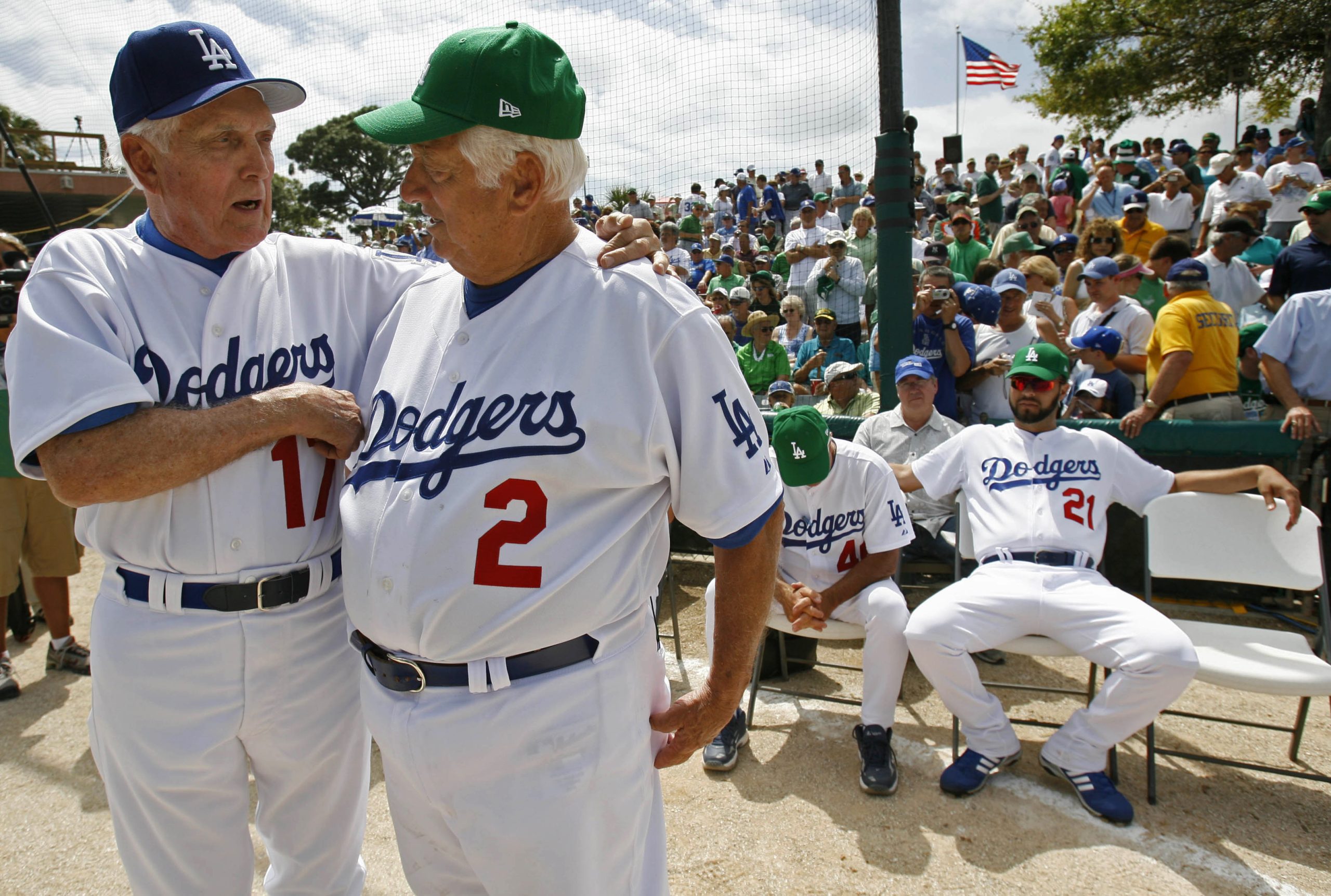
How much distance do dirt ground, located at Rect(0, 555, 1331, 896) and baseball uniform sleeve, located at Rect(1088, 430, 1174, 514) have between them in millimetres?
928

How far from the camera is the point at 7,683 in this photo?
13.4 ft

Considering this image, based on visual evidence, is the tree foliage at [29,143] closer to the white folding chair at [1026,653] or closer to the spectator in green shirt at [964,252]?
the spectator in green shirt at [964,252]

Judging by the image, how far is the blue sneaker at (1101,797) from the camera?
9.40ft

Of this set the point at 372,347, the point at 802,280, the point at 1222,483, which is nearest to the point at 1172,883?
the point at 1222,483

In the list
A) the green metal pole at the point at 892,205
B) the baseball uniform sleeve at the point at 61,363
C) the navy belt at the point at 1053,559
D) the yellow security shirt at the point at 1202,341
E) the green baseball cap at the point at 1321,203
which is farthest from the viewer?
the green baseball cap at the point at 1321,203

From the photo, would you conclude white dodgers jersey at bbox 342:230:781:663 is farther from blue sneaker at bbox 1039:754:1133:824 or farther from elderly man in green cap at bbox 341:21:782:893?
blue sneaker at bbox 1039:754:1133:824

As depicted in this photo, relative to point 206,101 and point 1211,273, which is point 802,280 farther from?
point 206,101

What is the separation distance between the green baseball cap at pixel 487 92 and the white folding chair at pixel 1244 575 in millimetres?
3005

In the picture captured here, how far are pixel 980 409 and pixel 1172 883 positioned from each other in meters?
3.28

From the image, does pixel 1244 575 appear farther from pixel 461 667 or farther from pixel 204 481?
pixel 204 481

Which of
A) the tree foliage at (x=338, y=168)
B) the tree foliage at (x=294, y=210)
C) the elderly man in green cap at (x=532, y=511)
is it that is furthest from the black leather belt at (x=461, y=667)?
the tree foliage at (x=338, y=168)

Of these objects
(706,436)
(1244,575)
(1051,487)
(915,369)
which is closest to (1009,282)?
(915,369)

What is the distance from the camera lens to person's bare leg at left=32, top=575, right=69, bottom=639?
4.36 meters

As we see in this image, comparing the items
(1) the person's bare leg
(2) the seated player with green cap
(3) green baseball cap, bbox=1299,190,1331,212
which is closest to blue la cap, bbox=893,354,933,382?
(2) the seated player with green cap
